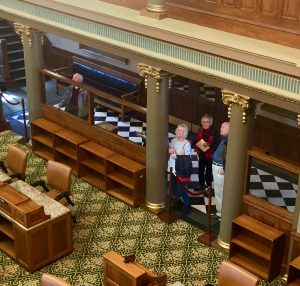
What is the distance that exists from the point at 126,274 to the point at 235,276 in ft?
4.50

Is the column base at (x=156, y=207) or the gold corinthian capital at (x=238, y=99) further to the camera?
the column base at (x=156, y=207)

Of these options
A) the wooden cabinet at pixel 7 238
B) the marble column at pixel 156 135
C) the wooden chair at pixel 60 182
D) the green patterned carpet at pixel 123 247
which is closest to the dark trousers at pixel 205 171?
the marble column at pixel 156 135

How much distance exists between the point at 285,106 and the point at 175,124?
21.7ft

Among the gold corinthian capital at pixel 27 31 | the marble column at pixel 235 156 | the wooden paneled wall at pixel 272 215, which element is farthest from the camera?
the gold corinthian capital at pixel 27 31

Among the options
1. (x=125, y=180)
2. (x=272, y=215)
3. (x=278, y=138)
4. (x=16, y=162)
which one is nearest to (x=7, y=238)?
(x=16, y=162)

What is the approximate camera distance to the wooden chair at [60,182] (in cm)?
1003

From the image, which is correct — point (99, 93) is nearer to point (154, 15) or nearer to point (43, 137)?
point (43, 137)

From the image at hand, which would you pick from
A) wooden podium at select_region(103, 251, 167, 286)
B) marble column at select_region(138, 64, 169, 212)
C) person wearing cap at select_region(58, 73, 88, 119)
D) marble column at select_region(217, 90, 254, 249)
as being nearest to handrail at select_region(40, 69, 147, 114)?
marble column at select_region(138, 64, 169, 212)

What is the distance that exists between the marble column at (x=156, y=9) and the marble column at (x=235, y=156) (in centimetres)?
150

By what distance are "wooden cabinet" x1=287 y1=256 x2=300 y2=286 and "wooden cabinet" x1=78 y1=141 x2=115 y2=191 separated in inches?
Result: 160

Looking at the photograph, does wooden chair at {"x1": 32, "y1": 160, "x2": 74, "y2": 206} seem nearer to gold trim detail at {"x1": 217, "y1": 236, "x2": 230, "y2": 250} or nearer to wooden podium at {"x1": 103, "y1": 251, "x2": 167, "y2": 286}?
wooden podium at {"x1": 103, "y1": 251, "x2": 167, "y2": 286}

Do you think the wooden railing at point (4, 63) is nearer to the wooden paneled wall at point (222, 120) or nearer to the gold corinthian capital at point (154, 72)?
the wooden paneled wall at point (222, 120)

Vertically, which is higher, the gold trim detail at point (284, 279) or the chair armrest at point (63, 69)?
the chair armrest at point (63, 69)

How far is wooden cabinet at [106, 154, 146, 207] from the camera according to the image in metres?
10.6
